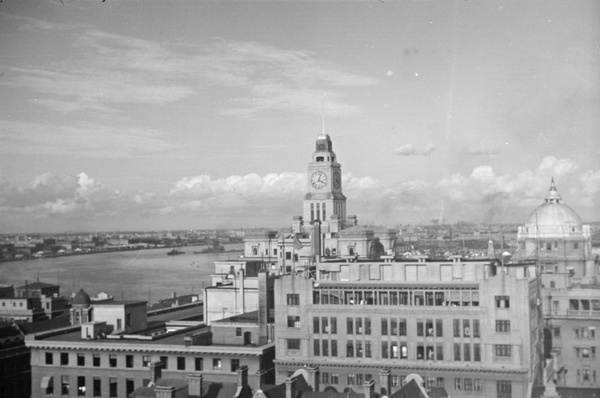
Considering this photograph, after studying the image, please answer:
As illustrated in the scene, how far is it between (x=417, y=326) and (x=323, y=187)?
75083 mm

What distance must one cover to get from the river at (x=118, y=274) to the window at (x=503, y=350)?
65966mm

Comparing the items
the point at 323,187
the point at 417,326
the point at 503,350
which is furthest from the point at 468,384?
the point at 323,187

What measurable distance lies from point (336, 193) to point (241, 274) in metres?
58.3

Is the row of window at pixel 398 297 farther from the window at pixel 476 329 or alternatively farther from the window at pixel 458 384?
the window at pixel 458 384

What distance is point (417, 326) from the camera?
145 ft

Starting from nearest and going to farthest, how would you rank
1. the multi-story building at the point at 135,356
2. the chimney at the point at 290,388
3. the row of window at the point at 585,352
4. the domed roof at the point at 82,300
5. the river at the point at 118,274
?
the chimney at the point at 290,388 < the multi-story building at the point at 135,356 < the row of window at the point at 585,352 < the domed roof at the point at 82,300 < the river at the point at 118,274

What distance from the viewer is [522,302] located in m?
42.9

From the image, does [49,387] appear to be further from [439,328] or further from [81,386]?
[439,328]

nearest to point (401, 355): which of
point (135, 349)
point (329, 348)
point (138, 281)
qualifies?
point (329, 348)

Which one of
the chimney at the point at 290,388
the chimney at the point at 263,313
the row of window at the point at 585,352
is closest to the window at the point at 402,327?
the chimney at the point at 263,313

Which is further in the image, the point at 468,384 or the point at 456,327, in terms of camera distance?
the point at 456,327

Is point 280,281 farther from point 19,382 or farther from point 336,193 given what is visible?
point 336,193

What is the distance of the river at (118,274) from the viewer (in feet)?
408

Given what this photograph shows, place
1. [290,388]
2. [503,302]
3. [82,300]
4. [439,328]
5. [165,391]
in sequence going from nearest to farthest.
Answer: [165,391] < [290,388] < [503,302] < [439,328] < [82,300]
